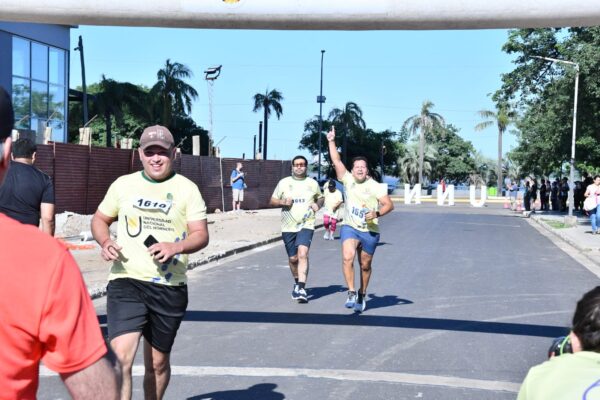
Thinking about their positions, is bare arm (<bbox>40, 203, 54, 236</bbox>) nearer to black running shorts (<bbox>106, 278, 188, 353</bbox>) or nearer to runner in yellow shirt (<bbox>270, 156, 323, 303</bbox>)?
black running shorts (<bbox>106, 278, 188, 353</bbox>)

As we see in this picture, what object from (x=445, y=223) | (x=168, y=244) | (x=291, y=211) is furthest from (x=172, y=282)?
(x=445, y=223)

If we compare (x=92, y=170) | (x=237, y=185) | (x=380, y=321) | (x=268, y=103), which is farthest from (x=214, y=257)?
(x=268, y=103)

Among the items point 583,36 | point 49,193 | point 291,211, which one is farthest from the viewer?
point 583,36

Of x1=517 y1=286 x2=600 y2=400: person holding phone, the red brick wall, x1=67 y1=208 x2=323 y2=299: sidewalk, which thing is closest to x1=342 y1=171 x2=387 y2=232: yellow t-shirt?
x1=67 y1=208 x2=323 y2=299: sidewalk

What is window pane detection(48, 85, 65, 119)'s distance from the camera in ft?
124

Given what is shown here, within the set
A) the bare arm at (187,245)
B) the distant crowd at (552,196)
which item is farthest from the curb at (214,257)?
the distant crowd at (552,196)

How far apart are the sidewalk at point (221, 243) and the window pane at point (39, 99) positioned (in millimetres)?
9638

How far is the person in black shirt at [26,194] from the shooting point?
271 inches

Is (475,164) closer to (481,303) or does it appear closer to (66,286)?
(481,303)

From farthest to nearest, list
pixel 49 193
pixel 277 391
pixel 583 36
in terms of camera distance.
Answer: pixel 583 36, pixel 49 193, pixel 277 391

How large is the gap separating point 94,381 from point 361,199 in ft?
28.0

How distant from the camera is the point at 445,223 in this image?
3206cm

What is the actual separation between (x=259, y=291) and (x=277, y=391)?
566cm

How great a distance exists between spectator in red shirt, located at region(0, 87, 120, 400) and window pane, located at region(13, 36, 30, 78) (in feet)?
113
